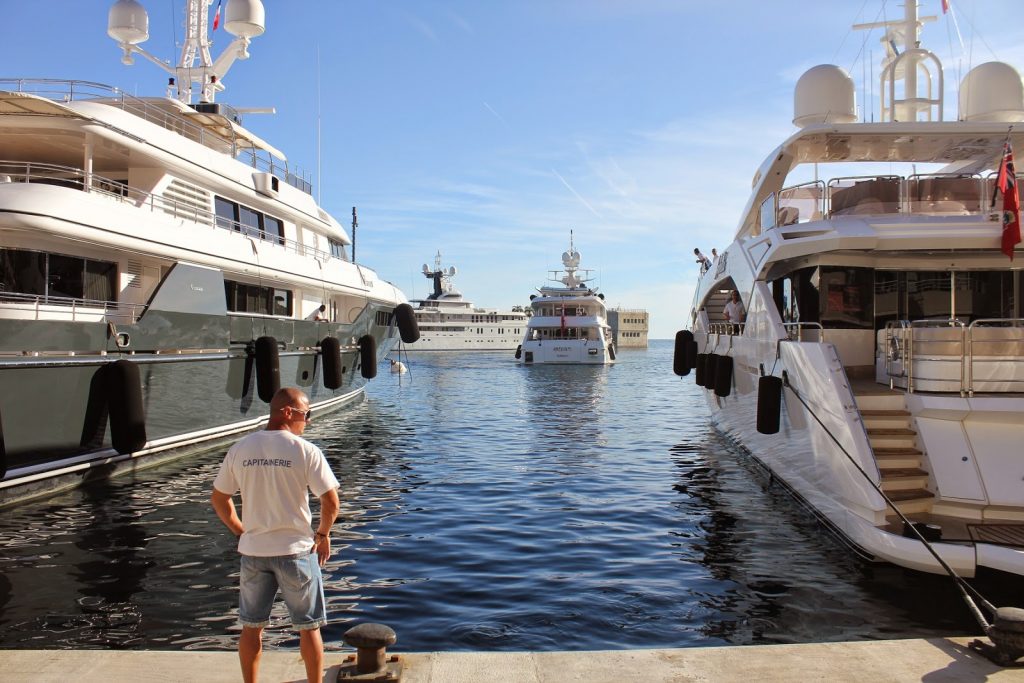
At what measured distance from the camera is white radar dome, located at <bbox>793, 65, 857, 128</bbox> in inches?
588

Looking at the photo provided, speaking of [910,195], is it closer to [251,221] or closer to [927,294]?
[927,294]

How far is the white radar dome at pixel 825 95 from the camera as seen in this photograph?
14.9 meters

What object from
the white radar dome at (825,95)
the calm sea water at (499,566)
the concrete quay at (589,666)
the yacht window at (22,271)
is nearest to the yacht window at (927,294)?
the calm sea water at (499,566)

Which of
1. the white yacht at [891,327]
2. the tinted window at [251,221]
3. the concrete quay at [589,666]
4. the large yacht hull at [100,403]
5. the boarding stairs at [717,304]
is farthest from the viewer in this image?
the boarding stairs at [717,304]

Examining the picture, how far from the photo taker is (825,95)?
1494 centimetres

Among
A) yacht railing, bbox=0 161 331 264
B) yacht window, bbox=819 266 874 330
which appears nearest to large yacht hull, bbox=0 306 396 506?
yacht railing, bbox=0 161 331 264

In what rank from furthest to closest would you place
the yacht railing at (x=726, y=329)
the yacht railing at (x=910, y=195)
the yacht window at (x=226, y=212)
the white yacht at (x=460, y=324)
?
the white yacht at (x=460, y=324) < the yacht window at (x=226, y=212) < the yacht railing at (x=726, y=329) < the yacht railing at (x=910, y=195)

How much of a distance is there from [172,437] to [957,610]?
11.8 m

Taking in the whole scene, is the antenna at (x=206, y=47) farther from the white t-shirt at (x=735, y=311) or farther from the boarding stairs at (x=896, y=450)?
the boarding stairs at (x=896, y=450)

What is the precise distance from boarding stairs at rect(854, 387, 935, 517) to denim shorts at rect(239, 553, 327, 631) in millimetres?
6003

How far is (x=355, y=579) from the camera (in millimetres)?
7602

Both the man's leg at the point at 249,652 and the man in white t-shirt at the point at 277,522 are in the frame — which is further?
the man in white t-shirt at the point at 277,522

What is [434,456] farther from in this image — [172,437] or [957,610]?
[957,610]

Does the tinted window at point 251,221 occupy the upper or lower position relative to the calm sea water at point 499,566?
upper
